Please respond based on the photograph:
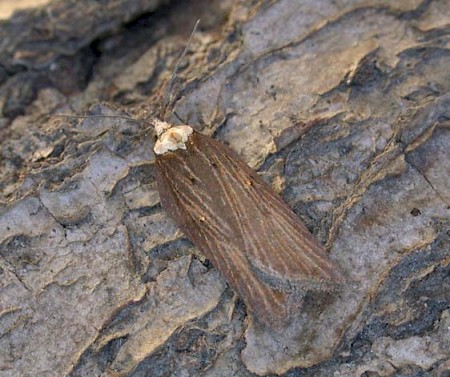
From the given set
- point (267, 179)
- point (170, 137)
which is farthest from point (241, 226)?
point (170, 137)

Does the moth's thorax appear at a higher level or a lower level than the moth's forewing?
higher

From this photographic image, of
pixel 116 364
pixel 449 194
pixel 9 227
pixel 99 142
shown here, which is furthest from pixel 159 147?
pixel 449 194

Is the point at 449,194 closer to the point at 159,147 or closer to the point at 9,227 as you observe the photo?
the point at 159,147

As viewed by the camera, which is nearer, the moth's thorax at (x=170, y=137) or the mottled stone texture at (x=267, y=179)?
the mottled stone texture at (x=267, y=179)

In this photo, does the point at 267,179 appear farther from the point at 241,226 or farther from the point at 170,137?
the point at 170,137

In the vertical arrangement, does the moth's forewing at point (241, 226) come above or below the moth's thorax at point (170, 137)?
below
